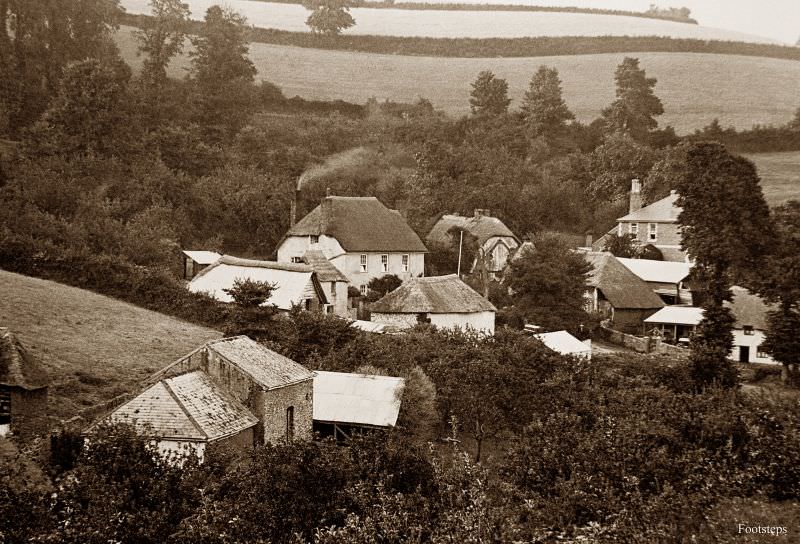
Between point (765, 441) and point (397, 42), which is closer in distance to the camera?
point (765, 441)

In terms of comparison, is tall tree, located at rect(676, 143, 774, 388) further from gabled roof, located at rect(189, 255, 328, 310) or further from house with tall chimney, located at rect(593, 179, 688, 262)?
gabled roof, located at rect(189, 255, 328, 310)

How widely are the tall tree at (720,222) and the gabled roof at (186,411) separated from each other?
88.5 feet

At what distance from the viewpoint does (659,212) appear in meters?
63.1

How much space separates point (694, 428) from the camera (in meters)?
24.0

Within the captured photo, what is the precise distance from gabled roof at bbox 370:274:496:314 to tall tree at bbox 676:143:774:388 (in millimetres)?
11795

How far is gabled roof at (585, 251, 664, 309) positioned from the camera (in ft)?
165

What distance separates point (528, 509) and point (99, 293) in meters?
29.2

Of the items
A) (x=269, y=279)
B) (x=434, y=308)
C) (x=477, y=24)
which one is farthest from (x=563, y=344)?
(x=477, y=24)

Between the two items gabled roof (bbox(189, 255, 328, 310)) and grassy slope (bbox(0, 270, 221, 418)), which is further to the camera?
gabled roof (bbox(189, 255, 328, 310))

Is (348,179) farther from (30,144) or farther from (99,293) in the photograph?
(99,293)

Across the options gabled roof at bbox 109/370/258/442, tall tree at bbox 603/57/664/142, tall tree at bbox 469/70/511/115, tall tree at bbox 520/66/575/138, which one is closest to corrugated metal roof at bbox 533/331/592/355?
gabled roof at bbox 109/370/258/442

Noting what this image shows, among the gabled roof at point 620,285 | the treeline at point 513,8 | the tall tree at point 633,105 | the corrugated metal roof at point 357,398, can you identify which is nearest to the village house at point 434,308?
the gabled roof at point 620,285

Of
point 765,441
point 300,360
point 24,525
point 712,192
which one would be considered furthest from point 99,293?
point 712,192

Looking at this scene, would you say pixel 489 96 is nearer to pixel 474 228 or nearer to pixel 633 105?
pixel 633 105
